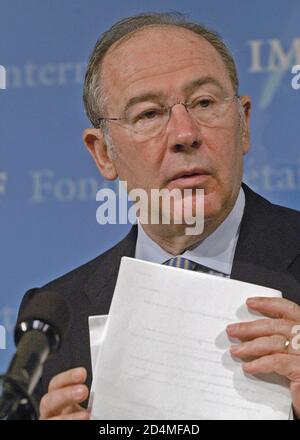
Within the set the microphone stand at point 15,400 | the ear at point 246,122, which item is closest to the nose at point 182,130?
the ear at point 246,122

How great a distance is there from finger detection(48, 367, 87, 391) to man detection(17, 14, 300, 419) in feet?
0.68

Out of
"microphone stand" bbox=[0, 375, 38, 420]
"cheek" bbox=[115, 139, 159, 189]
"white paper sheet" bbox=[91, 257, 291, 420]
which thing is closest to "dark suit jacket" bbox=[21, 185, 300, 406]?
"cheek" bbox=[115, 139, 159, 189]

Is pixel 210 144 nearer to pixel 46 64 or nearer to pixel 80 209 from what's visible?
pixel 80 209

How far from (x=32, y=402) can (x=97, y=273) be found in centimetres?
69

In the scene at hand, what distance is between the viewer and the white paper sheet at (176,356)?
115 centimetres

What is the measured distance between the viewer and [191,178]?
144 centimetres

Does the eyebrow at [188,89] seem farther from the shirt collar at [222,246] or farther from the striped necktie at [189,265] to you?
the striped necktie at [189,265]

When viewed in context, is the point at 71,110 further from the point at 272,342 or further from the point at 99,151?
the point at 272,342

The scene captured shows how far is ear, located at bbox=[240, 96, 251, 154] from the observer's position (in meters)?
1.58

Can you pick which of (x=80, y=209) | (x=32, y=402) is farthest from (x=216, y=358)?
(x=80, y=209)

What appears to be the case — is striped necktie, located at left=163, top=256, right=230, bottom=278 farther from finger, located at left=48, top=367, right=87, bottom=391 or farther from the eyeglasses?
finger, located at left=48, top=367, right=87, bottom=391

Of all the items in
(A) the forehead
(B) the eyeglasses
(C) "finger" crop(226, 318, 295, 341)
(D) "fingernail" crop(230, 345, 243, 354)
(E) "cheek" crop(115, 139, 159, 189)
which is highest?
(A) the forehead

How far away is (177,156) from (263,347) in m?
0.48

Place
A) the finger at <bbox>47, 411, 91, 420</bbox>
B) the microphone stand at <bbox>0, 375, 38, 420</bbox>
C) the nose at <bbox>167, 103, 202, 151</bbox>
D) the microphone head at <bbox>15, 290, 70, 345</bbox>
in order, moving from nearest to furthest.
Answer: the microphone stand at <bbox>0, 375, 38, 420</bbox> → the microphone head at <bbox>15, 290, 70, 345</bbox> → the finger at <bbox>47, 411, 91, 420</bbox> → the nose at <bbox>167, 103, 202, 151</bbox>
